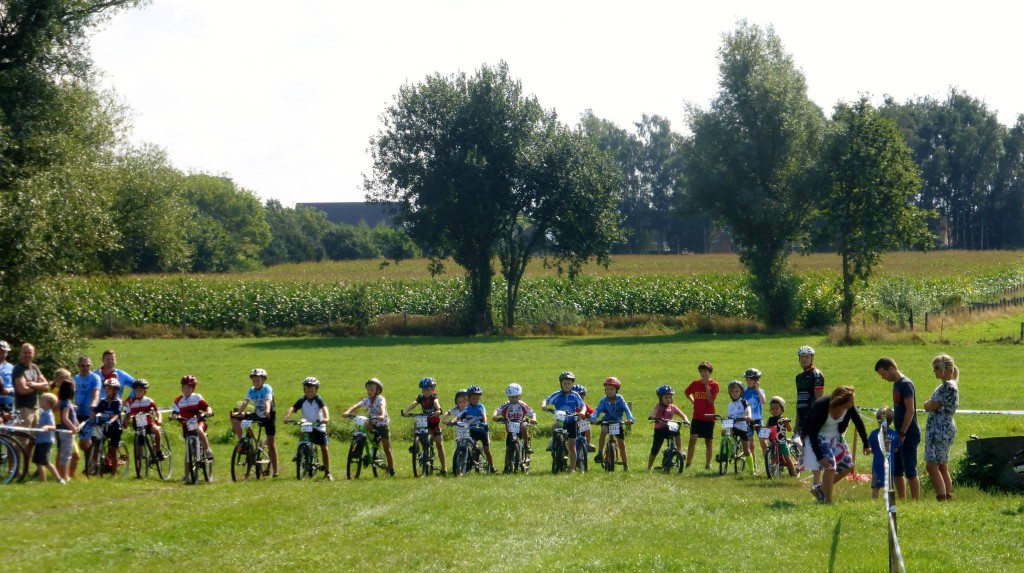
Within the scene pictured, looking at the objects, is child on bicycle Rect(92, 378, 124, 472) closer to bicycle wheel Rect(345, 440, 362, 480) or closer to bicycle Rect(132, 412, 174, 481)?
bicycle Rect(132, 412, 174, 481)

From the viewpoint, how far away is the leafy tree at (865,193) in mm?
57531

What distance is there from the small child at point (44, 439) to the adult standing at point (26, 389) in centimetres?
74

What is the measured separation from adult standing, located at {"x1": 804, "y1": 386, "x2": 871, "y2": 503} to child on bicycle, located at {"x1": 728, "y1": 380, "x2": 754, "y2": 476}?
4663mm

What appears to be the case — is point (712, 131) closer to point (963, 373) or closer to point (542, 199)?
point (542, 199)

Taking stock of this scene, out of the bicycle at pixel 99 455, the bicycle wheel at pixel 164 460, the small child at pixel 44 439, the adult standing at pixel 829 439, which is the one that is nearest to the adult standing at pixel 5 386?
the small child at pixel 44 439

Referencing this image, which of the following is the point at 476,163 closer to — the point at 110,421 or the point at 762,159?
the point at 762,159

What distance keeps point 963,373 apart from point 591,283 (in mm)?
34616

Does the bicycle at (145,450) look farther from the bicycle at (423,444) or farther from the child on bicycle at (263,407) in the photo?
the bicycle at (423,444)

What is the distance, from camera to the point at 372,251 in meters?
120

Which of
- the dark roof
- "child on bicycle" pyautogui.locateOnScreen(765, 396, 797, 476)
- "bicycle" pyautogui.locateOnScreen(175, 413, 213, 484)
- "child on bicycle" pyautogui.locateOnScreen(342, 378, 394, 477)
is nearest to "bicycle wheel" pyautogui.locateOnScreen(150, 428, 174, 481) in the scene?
"bicycle" pyautogui.locateOnScreen(175, 413, 213, 484)

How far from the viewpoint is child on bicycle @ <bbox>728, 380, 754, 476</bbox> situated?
63.2 ft

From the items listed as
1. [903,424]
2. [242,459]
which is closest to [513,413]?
[242,459]

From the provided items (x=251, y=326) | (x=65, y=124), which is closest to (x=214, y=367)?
(x=65, y=124)

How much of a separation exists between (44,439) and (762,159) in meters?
50.7
